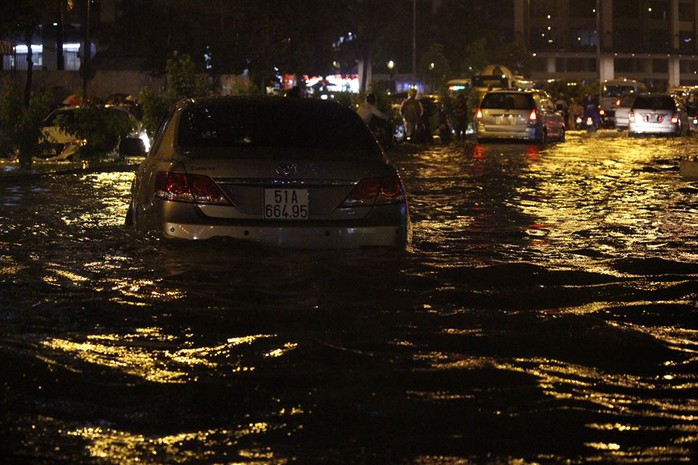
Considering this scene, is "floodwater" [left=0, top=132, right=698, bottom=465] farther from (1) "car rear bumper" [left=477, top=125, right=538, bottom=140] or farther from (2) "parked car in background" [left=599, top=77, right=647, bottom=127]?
(2) "parked car in background" [left=599, top=77, right=647, bottom=127]

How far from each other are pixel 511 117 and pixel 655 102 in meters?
9.70

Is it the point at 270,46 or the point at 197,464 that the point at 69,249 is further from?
the point at 270,46

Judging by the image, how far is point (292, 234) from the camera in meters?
9.36

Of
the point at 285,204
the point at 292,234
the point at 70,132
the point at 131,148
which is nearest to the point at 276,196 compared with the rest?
the point at 285,204

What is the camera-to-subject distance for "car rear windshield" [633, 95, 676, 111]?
155ft

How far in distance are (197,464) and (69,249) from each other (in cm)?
727

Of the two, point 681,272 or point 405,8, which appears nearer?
point 681,272

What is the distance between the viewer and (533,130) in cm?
Answer: 4028

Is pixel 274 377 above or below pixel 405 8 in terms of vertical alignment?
below

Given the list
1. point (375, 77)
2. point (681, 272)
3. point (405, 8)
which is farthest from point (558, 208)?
point (375, 77)

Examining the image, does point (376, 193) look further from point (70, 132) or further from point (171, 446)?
point (70, 132)

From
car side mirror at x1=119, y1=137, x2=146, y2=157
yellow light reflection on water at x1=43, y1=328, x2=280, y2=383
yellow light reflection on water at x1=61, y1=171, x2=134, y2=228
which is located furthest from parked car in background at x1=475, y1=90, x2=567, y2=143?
yellow light reflection on water at x1=43, y1=328, x2=280, y2=383

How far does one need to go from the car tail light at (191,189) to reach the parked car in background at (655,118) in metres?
39.6

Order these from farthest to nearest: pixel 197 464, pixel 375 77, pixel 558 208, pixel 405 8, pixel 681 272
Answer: pixel 375 77
pixel 405 8
pixel 558 208
pixel 681 272
pixel 197 464
